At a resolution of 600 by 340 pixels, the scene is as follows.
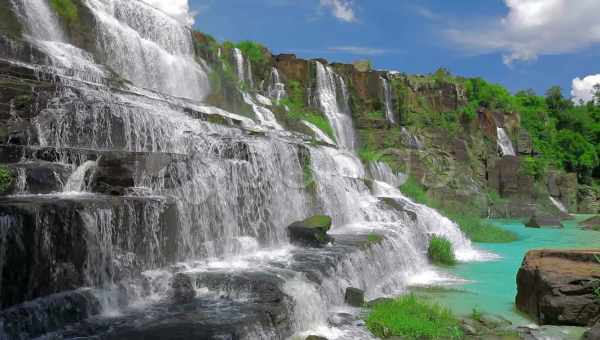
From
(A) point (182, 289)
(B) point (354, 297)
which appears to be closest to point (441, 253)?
(B) point (354, 297)

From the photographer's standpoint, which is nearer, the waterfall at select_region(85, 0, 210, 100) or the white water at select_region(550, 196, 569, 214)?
the waterfall at select_region(85, 0, 210, 100)

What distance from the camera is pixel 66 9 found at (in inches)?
695

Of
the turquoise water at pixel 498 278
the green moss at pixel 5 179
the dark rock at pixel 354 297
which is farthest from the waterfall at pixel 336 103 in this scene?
the green moss at pixel 5 179

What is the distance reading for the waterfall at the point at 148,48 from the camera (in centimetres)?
1883

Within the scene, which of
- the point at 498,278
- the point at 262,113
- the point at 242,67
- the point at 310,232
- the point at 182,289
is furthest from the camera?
the point at 242,67

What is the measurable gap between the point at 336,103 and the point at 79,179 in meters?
24.5

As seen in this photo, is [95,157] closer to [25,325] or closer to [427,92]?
[25,325]

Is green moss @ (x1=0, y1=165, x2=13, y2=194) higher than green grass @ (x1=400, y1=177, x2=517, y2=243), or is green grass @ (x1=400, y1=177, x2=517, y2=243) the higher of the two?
green moss @ (x1=0, y1=165, x2=13, y2=194)

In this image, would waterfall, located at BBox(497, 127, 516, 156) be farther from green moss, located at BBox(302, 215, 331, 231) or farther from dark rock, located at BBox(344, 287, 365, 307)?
dark rock, located at BBox(344, 287, 365, 307)

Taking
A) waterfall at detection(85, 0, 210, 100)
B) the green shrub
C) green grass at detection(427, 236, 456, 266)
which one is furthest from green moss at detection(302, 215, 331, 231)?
the green shrub

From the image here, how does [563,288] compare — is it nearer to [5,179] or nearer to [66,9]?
[5,179]

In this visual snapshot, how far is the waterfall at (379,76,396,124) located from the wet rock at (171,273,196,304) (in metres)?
27.2

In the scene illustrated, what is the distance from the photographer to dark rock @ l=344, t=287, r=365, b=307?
29.1 feet

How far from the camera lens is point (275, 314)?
6938 millimetres
